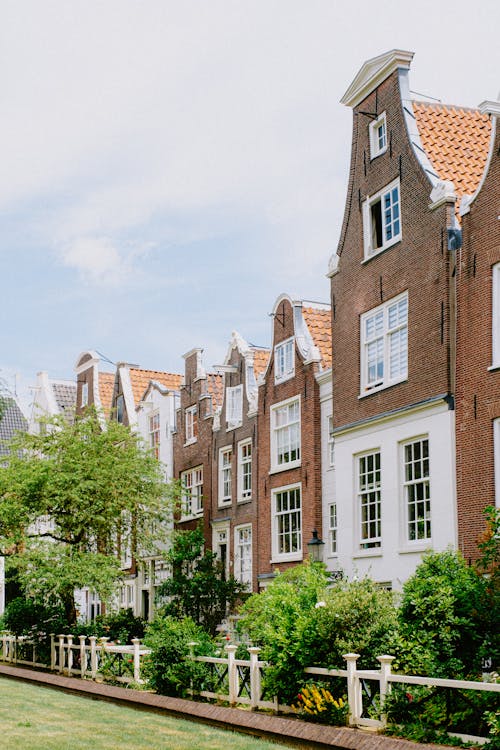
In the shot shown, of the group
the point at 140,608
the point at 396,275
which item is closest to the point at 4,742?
the point at 396,275

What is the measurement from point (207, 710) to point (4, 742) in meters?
4.08

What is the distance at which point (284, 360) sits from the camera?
33.6 meters

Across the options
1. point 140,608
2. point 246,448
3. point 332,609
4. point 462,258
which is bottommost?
point 140,608

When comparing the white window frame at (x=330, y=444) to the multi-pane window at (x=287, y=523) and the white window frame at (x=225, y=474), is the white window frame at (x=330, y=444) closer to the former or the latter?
the multi-pane window at (x=287, y=523)

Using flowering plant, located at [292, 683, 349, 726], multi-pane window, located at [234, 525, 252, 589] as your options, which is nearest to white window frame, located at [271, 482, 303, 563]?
multi-pane window, located at [234, 525, 252, 589]

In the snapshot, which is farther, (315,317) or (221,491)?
(221,491)

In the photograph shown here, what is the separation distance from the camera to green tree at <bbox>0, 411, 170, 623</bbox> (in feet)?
108

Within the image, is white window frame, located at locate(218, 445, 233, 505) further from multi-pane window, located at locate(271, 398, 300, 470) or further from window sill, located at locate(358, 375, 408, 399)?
window sill, located at locate(358, 375, 408, 399)

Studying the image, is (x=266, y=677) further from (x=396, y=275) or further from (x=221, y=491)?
(x=221, y=491)

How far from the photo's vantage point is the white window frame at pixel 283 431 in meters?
32.4

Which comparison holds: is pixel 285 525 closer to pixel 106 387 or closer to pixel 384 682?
pixel 384 682

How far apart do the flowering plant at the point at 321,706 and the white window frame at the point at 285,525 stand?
14991 mm

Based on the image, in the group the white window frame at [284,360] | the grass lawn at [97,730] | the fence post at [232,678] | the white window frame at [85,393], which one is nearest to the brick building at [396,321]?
the fence post at [232,678]

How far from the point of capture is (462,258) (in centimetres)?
2206
